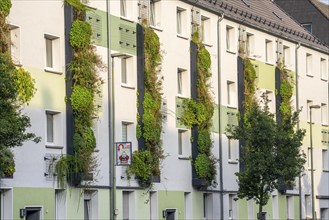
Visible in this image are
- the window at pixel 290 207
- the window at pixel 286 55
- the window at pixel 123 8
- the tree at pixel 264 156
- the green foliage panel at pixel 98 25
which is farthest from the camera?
the window at pixel 286 55

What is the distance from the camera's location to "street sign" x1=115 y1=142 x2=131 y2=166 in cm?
3997

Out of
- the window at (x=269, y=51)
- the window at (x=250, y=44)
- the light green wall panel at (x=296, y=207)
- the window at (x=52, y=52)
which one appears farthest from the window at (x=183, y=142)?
the light green wall panel at (x=296, y=207)

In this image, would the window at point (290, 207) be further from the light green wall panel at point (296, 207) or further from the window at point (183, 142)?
the window at point (183, 142)

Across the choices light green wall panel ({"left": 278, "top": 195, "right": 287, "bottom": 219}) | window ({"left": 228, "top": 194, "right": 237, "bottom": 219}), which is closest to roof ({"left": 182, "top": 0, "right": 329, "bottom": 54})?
window ({"left": 228, "top": 194, "right": 237, "bottom": 219})

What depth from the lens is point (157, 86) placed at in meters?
50.9

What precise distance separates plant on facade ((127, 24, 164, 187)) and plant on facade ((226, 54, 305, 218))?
5.27m

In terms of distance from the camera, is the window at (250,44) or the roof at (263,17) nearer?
the roof at (263,17)

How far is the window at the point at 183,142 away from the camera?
54025mm

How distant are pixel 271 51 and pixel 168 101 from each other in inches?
615

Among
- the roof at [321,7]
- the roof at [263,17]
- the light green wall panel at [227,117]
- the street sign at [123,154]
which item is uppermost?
the roof at [321,7]

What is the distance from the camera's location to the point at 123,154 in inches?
1578

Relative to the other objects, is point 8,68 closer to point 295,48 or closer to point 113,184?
point 113,184

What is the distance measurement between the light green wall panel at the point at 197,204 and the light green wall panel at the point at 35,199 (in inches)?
517

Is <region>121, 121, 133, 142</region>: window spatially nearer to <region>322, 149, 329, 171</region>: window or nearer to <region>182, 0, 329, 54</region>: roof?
<region>182, 0, 329, 54</region>: roof
